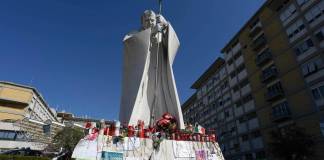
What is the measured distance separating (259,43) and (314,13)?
10148 millimetres

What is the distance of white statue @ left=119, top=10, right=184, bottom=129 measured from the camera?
55.8 feet

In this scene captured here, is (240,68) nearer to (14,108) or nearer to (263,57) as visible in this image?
(263,57)

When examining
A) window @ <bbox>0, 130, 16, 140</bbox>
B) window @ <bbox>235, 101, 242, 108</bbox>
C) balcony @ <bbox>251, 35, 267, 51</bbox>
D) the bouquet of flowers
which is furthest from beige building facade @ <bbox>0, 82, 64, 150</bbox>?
balcony @ <bbox>251, 35, 267, 51</bbox>

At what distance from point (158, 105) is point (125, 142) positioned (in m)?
7.17

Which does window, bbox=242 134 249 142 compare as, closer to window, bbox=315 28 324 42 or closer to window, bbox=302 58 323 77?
window, bbox=302 58 323 77

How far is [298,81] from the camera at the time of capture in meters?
30.2

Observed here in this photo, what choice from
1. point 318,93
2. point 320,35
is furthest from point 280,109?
point 320,35

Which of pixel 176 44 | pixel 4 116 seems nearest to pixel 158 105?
pixel 176 44

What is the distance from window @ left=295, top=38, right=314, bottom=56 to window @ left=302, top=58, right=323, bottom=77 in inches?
74.9

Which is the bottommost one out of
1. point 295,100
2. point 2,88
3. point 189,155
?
point 189,155

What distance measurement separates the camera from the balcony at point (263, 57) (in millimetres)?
35778

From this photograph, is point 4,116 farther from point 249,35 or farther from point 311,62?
point 311,62

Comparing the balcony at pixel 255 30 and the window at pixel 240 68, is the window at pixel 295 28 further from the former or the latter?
the window at pixel 240 68

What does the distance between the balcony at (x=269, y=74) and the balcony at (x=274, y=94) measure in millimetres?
2123
